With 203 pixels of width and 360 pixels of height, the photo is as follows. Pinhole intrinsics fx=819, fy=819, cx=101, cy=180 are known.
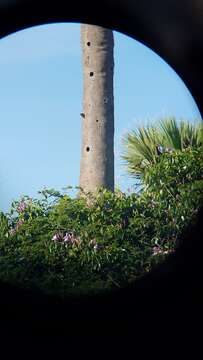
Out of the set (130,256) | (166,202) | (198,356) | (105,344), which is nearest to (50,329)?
(105,344)


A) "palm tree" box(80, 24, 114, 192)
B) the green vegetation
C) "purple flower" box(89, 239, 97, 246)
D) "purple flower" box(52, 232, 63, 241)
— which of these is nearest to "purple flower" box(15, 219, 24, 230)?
the green vegetation

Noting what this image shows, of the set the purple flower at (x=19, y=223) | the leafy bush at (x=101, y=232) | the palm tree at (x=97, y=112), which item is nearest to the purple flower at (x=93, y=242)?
the leafy bush at (x=101, y=232)

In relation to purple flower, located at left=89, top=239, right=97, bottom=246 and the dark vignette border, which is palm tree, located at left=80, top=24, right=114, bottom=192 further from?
the dark vignette border

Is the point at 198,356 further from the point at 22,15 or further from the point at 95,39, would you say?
the point at 95,39

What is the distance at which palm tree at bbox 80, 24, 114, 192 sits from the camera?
10.1m

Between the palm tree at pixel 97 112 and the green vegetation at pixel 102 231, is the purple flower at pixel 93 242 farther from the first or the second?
the palm tree at pixel 97 112

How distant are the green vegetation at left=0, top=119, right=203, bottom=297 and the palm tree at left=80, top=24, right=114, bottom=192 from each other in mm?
296

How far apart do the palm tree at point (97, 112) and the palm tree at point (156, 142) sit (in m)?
0.67

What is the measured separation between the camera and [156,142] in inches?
424

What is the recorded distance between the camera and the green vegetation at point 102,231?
935cm

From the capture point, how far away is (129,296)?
147 inches

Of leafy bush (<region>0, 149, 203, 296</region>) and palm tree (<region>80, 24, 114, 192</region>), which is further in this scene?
palm tree (<region>80, 24, 114, 192</region>)

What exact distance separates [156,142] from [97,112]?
1.01 m

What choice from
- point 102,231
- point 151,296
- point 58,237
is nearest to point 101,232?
point 102,231
